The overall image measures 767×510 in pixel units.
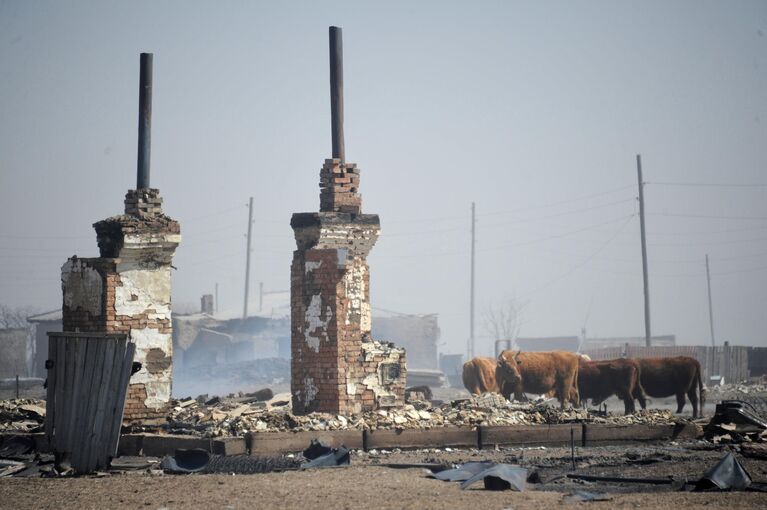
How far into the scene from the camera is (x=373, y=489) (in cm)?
1041

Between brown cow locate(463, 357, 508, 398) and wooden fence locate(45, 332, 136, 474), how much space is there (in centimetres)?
1696

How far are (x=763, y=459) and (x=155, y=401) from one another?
873 cm

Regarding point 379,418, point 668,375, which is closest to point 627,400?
point 668,375

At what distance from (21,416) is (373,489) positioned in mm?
8676

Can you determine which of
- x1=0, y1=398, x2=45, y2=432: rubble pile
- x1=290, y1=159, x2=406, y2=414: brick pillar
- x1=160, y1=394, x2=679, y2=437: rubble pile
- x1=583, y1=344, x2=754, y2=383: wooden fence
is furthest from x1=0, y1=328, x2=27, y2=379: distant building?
x1=290, y1=159, x2=406, y2=414: brick pillar

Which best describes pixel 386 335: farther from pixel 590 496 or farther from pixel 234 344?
pixel 590 496

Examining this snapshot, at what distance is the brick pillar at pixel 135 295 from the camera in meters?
14.9

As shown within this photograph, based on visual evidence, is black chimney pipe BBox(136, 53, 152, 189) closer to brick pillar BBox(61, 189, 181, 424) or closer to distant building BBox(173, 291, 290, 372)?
brick pillar BBox(61, 189, 181, 424)

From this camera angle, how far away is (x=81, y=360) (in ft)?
39.9

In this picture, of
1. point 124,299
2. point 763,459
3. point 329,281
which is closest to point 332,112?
point 329,281

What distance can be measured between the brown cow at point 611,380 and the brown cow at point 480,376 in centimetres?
248

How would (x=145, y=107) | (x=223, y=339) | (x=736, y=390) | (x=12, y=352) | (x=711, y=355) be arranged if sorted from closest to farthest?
1. (x=145, y=107)
2. (x=736, y=390)
3. (x=711, y=355)
4. (x=12, y=352)
5. (x=223, y=339)

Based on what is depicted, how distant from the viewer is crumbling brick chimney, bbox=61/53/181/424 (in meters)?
14.9

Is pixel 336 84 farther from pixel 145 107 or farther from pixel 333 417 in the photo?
pixel 333 417
